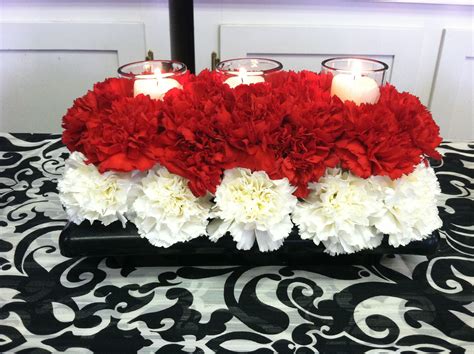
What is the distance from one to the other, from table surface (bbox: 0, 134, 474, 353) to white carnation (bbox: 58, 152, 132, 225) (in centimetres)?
9

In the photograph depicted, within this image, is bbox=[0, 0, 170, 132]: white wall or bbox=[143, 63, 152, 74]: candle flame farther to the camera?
bbox=[0, 0, 170, 132]: white wall

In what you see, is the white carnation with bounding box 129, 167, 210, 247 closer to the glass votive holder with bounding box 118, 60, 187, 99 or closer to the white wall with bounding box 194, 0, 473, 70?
the glass votive holder with bounding box 118, 60, 187, 99

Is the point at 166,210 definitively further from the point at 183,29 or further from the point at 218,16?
the point at 218,16

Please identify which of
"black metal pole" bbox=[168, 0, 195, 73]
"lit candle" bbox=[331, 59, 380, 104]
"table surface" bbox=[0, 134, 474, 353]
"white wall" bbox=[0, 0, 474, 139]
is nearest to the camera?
"table surface" bbox=[0, 134, 474, 353]

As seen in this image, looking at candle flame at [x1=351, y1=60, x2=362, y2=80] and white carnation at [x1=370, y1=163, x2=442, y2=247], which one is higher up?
candle flame at [x1=351, y1=60, x2=362, y2=80]

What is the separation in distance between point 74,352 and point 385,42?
1.24 metres

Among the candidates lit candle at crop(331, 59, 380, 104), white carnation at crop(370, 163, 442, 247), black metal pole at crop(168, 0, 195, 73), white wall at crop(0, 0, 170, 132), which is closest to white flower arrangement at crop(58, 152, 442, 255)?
white carnation at crop(370, 163, 442, 247)

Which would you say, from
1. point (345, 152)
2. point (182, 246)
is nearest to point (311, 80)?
point (345, 152)

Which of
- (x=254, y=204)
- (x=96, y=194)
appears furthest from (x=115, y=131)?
(x=254, y=204)

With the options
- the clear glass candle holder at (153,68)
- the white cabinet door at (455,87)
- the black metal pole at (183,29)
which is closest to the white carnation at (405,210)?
the clear glass candle holder at (153,68)

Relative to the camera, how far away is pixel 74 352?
47 cm

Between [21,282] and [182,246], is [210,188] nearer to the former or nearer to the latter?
[182,246]

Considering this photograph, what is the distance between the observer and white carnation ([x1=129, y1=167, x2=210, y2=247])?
514 millimetres

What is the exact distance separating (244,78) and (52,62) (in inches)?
38.6
